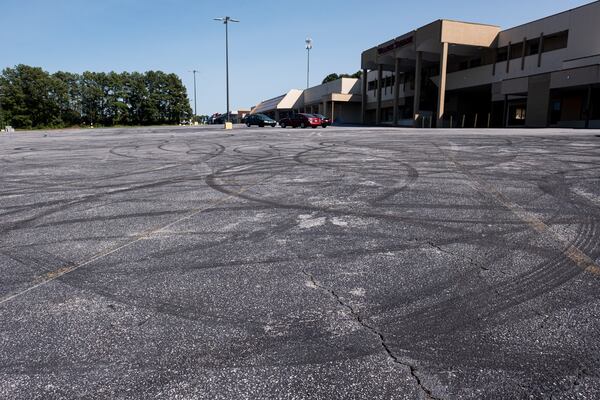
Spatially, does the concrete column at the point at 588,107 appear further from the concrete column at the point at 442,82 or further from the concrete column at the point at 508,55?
the concrete column at the point at 442,82

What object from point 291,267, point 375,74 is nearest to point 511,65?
point 375,74

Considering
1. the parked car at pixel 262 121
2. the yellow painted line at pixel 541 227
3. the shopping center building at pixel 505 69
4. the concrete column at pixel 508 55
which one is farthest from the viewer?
the parked car at pixel 262 121

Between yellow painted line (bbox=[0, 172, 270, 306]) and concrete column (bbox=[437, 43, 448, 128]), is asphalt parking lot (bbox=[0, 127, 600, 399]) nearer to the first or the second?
yellow painted line (bbox=[0, 172, 270, 306])

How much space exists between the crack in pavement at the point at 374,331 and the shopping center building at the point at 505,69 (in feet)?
121

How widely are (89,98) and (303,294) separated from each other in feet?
361

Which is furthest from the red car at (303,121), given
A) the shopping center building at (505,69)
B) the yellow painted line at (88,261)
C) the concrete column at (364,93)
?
the yellow painted line at (88,261)

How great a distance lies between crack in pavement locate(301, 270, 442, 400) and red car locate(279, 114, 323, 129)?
38460 millimetres

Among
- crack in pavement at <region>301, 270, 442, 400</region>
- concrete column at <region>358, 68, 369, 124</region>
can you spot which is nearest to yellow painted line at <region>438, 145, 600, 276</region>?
crack in pavement at <region>301, 270, 442, 400</region>

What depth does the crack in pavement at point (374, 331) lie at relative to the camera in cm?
246

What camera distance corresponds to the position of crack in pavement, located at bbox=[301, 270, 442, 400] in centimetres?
246

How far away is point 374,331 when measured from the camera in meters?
3.10

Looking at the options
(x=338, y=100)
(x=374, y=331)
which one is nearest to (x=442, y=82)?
(x=338, y=100)

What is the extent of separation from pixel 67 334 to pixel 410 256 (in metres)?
3.35

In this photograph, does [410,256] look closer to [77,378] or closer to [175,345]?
[175,345]
